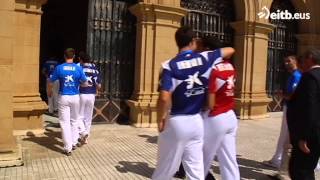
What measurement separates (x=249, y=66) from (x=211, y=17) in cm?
197

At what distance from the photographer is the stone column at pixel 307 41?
15328 mm

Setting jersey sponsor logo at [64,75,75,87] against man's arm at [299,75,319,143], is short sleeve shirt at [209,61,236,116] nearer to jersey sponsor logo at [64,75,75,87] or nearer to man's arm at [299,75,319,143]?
man's arm at [299,75,319,143]

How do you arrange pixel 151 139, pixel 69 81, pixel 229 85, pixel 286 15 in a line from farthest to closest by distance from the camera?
pixel 286 15 → pixel 151 139 → pixel 69 81 → pixel 229 85

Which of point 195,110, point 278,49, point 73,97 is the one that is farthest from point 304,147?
point 278,49

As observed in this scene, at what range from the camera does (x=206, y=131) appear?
481 centimetres

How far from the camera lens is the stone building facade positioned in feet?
21.1

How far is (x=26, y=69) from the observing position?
8844 millimetres

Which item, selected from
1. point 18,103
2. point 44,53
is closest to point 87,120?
point 18,103

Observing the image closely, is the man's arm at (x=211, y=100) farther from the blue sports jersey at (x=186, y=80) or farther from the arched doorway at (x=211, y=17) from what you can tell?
the arched doorway at (x=211, y=17)

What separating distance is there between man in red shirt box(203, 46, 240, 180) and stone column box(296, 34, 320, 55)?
450 inches

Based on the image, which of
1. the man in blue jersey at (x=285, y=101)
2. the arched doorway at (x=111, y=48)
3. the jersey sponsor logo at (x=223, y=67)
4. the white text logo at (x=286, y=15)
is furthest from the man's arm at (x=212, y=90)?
the white text logo at (x=286, y=15)

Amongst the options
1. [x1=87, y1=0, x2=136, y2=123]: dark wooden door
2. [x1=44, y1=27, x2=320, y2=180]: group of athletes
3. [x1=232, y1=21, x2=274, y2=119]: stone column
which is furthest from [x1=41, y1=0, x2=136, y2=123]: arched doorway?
[x1=44, y1=27, x2=320, y2=180]: group of athletes

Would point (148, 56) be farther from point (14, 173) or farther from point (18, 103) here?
point (14, 173)

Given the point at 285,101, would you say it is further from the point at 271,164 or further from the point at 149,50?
the point at 149,50
